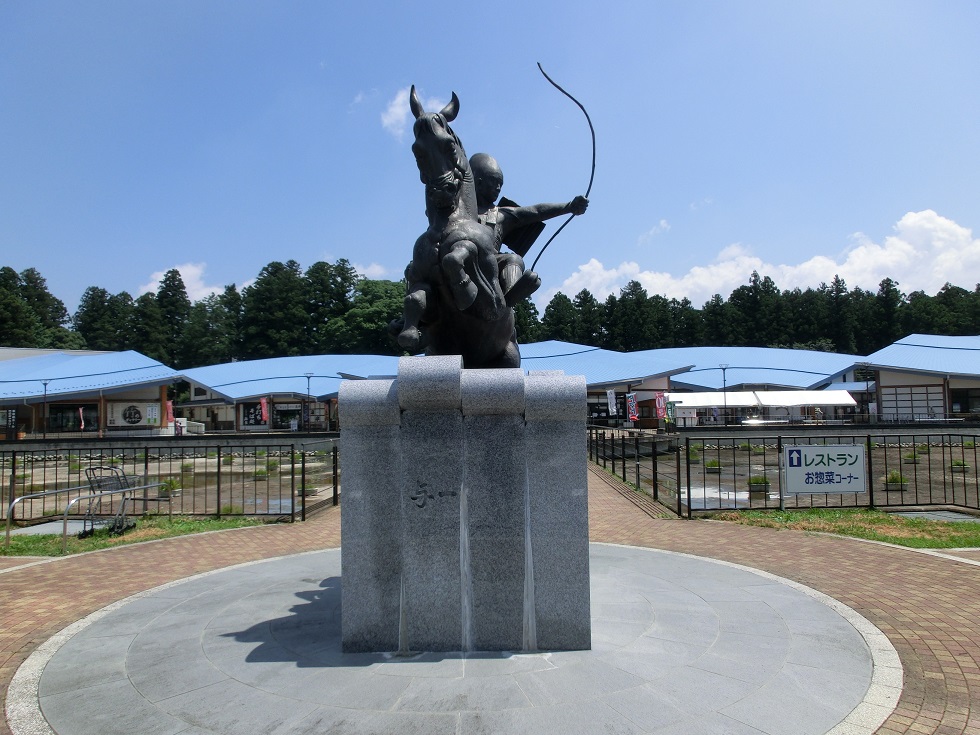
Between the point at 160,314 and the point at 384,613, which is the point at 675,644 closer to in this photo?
the point at 384,613

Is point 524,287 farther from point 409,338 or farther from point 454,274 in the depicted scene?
point 409,338

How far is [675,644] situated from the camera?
15.2ft

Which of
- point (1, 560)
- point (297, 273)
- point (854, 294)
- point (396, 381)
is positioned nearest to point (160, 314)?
point (297, 273)

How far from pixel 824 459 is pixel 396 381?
389 inches

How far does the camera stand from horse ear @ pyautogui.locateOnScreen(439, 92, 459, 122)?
18.5 ft

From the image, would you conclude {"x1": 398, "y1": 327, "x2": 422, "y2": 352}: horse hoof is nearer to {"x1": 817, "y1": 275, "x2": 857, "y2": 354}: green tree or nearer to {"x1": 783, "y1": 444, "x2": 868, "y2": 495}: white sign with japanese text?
{"x1": 783, "y1": 444, "x2": 868, "y2": 495}: white sign with japanese text

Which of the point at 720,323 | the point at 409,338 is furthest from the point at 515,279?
the point at 720,323

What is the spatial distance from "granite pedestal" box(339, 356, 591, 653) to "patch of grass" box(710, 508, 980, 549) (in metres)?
6.68

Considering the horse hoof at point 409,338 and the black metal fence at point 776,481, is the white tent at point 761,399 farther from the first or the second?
the horse hoof at point 409,338

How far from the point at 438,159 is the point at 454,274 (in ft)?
3.54

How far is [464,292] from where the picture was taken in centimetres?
505

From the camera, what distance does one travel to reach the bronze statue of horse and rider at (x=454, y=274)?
5.18 meters

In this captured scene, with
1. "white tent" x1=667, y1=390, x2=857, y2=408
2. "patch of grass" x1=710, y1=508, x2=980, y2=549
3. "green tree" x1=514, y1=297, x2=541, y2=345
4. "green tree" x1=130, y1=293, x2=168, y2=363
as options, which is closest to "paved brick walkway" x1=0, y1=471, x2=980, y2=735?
"patch of grass" x1=710, y1=508, x2=980, y2=549

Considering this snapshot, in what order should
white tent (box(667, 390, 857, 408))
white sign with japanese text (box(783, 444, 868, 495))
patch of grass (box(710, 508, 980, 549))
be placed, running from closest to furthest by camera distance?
patch of grass (box(710, 508, 980, 549)) → white sign with japanese text (box(783, 444, 868, 495)) → white tent (box(667, 390, 857, 408))
